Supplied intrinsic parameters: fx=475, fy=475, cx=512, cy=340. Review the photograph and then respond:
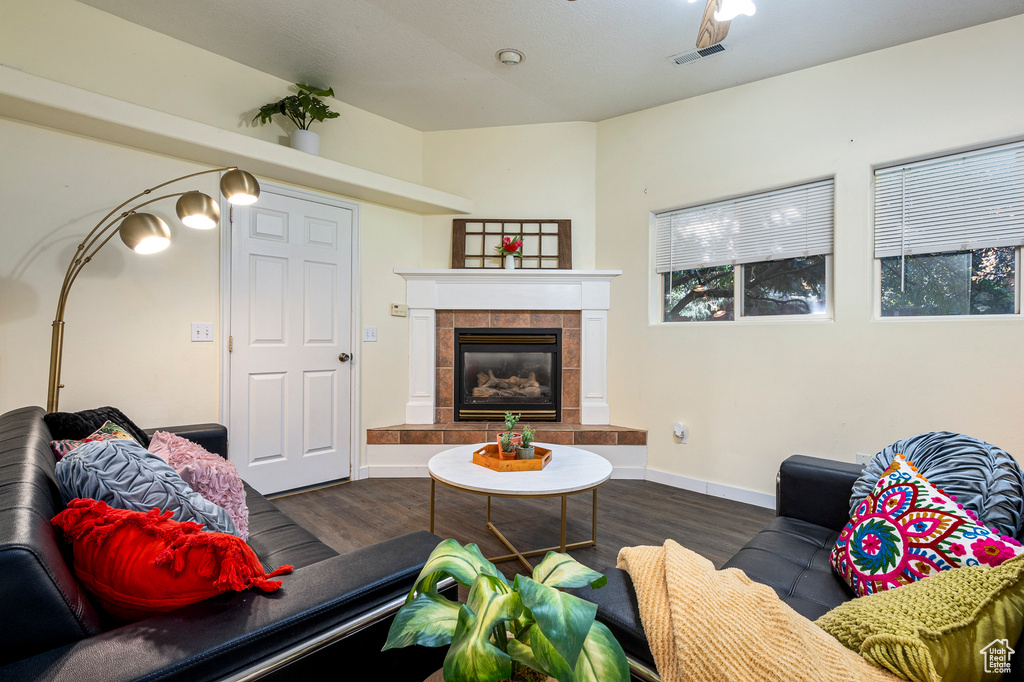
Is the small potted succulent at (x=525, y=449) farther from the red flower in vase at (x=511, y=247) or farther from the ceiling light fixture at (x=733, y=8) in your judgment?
the red flower in vase at (x=511, y=247)

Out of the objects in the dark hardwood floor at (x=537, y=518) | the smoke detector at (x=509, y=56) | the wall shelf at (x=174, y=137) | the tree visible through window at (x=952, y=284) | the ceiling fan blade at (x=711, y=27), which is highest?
the smoke detector at (x=509, y=56)

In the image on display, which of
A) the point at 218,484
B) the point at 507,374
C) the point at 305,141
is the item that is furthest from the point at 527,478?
the point at 305,141

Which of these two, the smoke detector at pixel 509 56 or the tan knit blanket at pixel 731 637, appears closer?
the tan knit blanket at pixel 731 637

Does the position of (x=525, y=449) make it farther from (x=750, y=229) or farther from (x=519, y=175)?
(x=519, y=175)

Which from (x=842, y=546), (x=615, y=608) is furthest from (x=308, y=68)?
(x=842, y=546)

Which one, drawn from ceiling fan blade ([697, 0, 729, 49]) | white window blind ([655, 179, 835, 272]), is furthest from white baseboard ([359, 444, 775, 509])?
ceiling fan blade ([697, 0, 729, 49])

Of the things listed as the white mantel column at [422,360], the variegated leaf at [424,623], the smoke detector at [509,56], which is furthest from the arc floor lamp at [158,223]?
the variegated leaf at [424,623]

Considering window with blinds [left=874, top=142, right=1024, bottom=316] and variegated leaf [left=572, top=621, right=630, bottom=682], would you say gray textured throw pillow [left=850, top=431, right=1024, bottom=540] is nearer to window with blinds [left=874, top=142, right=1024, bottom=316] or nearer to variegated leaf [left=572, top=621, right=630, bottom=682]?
variegated leaf [left=572, top=621, right=630, bottom=682]

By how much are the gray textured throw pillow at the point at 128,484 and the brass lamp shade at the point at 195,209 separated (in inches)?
50.0

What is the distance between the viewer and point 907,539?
3.61ft

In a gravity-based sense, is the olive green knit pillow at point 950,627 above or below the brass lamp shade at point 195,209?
below

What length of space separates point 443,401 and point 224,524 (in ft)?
9.28

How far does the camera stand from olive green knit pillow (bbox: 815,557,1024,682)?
2.27 ft

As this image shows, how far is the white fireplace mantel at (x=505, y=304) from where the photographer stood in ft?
12.6
